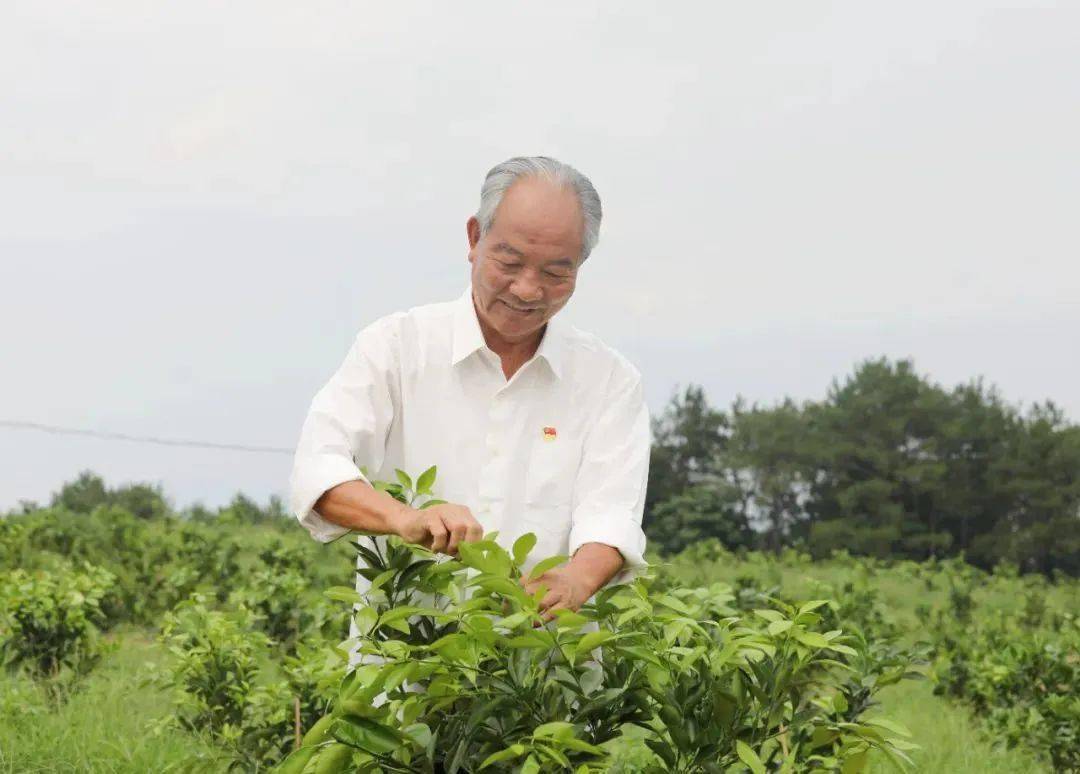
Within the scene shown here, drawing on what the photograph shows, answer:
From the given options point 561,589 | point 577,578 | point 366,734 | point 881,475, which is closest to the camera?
point 366,734

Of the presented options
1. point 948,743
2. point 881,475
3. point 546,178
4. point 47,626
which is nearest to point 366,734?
point 546,178

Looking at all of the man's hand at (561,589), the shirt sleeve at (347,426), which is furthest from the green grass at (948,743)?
the shirt sleeve at (347,426)

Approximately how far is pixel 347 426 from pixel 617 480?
27.5 inches

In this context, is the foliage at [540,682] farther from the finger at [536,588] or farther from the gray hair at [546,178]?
the gray hair at [546,178]

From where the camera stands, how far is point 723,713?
2.86 m

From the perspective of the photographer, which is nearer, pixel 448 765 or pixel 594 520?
pixel 448 765

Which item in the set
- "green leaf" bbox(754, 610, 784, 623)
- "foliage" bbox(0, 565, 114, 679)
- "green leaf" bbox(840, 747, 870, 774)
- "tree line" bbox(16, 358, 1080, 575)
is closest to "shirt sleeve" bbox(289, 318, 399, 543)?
"green leaf" bbox(754, 610, 784, 623)

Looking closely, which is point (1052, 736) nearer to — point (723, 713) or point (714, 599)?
point (714, 599)

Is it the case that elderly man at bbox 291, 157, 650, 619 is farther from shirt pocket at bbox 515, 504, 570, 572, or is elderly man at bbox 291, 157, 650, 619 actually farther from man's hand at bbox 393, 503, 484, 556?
man's hand at bbox 393, 503, 484, 556

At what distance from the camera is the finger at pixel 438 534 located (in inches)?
107

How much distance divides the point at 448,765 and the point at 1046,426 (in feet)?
124

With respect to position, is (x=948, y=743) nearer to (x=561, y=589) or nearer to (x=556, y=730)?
(x=561, y=589)

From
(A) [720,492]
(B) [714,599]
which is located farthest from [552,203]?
(A) [720,492]

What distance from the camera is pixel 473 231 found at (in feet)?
11.4
